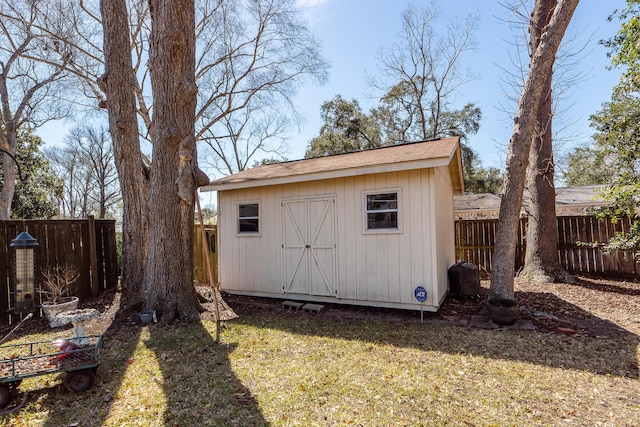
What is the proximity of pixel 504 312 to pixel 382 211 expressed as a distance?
7.48 feet

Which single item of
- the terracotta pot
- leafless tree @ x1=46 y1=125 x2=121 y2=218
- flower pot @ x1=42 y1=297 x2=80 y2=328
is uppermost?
leafless tree @ x1=46 y1=125 x2=121 y2=218

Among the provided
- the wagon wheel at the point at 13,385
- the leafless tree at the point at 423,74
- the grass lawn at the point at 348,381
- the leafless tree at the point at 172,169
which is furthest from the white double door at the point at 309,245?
the leafless tree at the point at 423,74

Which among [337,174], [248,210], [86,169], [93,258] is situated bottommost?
[93,258]

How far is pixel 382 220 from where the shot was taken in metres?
5.46

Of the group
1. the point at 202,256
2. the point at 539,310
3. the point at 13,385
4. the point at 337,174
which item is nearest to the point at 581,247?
the point at 539,310

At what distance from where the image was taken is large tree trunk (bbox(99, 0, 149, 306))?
6070 millimetres

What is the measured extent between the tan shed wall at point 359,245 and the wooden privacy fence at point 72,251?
2.27 metres

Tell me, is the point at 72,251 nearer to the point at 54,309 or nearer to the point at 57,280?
the point at 57,280

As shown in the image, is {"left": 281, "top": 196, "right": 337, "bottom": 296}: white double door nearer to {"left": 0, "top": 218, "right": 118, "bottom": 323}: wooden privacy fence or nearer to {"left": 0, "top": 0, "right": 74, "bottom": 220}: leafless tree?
{"left": 0, "top": 218, "right": 118, "bottom": 323}: wooden privacy fence

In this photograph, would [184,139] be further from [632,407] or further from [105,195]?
[105,195]

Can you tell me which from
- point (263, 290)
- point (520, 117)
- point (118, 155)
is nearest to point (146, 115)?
point (118, 155)

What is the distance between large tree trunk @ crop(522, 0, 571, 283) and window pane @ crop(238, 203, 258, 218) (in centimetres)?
651

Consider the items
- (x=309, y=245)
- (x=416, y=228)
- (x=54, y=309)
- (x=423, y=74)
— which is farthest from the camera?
(x=423, y=74)

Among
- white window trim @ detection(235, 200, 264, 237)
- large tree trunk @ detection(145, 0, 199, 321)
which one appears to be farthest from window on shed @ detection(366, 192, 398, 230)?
large tree trunk @ detection(145, 0, 199, 321)
